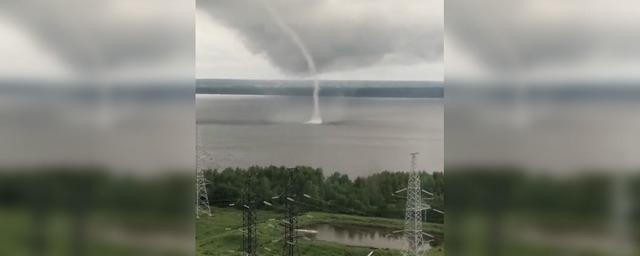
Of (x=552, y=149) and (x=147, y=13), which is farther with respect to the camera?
(x=147, y=13)

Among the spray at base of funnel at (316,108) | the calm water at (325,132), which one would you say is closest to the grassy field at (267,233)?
the calm water at (325,132)

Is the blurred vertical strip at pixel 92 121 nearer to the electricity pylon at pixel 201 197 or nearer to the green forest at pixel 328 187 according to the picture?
the electricity pylon at pixel 201 197

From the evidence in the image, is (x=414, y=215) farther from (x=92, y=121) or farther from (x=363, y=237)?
(x=92, y=121)

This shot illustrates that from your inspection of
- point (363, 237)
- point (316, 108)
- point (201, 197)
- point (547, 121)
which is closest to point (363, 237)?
point (363, 237)

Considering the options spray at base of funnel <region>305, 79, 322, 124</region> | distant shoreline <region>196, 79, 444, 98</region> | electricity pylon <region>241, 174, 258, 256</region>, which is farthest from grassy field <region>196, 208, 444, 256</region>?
distant shoreline <region>196, 79, 444, 98</region>

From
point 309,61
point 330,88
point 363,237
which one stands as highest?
point 309,61

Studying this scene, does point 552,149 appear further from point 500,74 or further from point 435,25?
point 435,25

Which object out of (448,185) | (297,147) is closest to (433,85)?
(448,185)

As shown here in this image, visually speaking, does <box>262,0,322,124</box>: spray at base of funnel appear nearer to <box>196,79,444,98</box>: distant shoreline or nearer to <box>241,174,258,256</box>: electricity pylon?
<box>196,79,444,98</box>: distant shoreline
